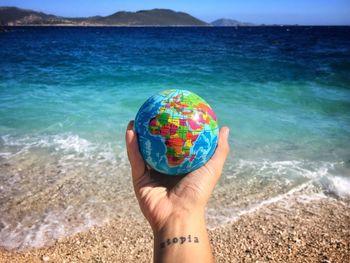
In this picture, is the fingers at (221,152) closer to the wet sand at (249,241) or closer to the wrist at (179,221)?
the wrist at (179,221)

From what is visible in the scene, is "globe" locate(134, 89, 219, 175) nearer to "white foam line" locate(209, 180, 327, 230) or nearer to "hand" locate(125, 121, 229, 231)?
"hand" locate(125, 121, 229, 231)

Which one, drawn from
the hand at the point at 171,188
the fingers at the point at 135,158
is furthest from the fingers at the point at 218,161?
the fingers at the point at 135,158

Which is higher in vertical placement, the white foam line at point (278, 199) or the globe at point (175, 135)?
the globe at point (175, 135)

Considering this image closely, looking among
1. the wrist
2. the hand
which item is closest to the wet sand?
the hand

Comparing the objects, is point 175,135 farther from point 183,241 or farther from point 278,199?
point 278,199

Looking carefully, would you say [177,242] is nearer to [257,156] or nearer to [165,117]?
[165,117]

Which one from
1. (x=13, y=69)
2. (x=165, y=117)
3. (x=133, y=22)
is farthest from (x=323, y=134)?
(x=133, y=22)
